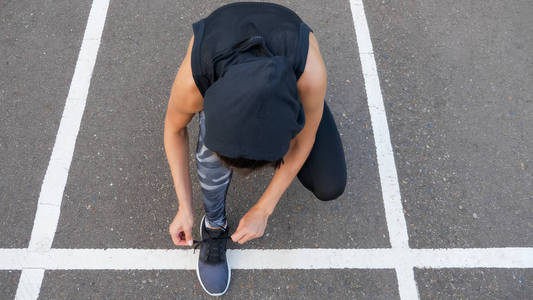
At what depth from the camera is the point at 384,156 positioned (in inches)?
109

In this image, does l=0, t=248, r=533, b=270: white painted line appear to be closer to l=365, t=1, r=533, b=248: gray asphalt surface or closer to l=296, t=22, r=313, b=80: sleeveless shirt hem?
l=365, t=1, r=533, b=248: gray asphalt surface

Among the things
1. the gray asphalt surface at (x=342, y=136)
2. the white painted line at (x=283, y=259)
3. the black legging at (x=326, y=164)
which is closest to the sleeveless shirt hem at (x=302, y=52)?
the black legging at (x=326, y=164)

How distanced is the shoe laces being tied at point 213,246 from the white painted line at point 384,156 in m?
1.24

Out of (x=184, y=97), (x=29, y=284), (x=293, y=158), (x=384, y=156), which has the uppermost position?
(x=184, y=97)

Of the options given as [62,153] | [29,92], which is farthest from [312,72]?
[29,92]

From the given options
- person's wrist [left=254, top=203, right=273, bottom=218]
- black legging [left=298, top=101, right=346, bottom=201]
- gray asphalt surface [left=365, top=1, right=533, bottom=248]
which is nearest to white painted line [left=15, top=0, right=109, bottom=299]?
person's wrist [left=254, top=203, right=273, bottom=218]

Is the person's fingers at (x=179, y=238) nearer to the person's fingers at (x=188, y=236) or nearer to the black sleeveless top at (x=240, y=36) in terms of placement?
the person's fingers at (x=188, y=236)

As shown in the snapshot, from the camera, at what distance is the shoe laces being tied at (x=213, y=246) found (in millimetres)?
2299

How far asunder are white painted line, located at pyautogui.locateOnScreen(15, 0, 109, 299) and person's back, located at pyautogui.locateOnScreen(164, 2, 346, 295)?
44.6 inches

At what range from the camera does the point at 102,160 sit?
2.67 meters

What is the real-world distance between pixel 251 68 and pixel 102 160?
2.01 meters

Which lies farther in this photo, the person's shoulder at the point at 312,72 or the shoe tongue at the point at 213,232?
the shoe tongue at the point at 213,232

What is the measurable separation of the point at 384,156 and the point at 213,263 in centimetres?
160

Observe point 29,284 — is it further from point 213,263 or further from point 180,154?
point 180,154
